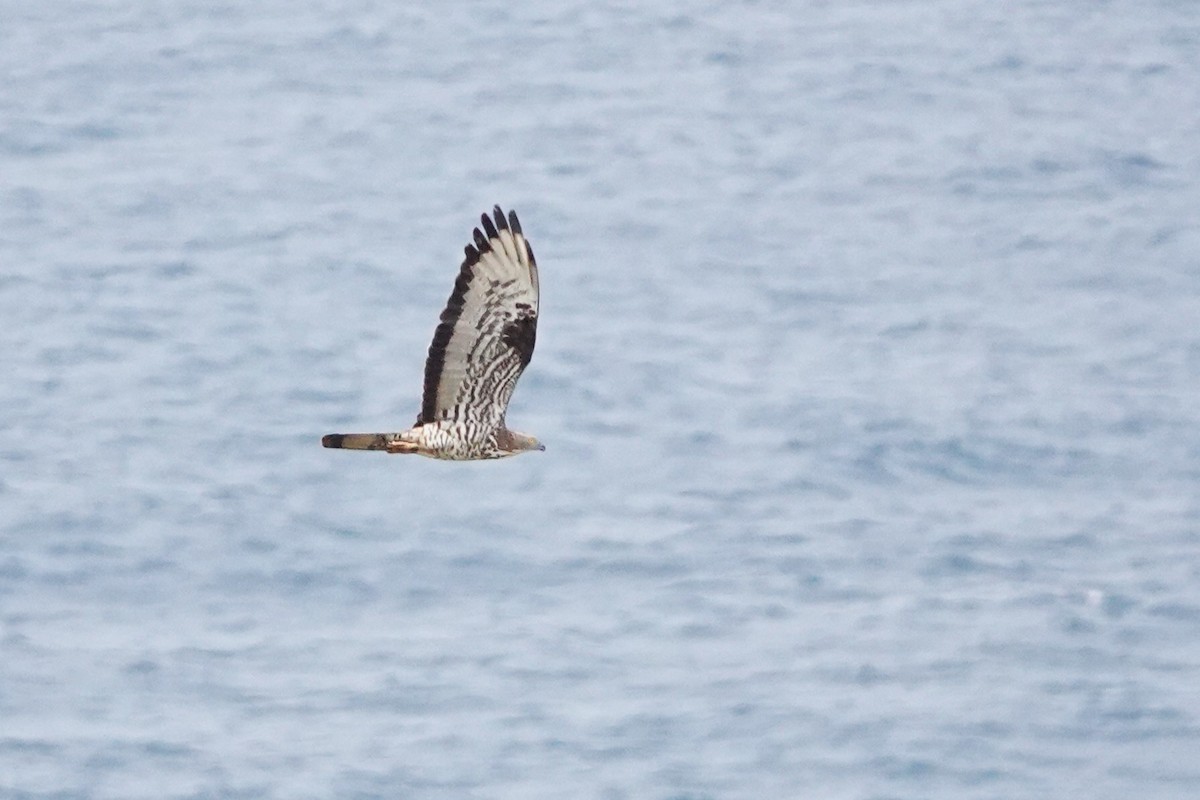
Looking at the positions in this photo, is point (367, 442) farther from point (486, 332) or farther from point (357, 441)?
point (486, 332)

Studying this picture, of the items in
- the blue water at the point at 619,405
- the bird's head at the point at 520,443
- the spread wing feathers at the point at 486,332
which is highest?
the spread wing feathers at the point at 486,332

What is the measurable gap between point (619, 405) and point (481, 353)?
29.9 meters

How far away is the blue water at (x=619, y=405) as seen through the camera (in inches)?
1401

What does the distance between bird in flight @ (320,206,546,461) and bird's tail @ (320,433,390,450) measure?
0.8 inches

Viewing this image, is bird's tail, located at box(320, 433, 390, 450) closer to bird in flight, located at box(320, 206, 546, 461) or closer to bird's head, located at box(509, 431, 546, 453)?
bird in flight, located at box(320, 206, 546, 461)

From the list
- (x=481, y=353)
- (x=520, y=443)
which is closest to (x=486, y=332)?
(x=481, y=353)

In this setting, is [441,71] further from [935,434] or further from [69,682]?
[69,682]

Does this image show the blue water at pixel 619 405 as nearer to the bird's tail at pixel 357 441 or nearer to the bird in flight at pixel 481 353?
the bird in flight at pixel 481 353

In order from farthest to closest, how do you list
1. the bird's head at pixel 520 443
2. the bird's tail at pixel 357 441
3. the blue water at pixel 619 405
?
the blue water at pixel 619 405
the bird's head at pixel 520 443
the bird's tail at pixel 357 441

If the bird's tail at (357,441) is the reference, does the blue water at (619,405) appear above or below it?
below

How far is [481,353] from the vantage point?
1346 centimetres

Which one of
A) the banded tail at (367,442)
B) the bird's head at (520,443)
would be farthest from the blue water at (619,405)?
the banded tail at (367,442)

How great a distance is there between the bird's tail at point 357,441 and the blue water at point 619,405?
21110 mm

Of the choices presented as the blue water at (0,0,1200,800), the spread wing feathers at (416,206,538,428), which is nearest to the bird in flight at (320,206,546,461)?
the spread wing feathers at (416,206,538,428)
